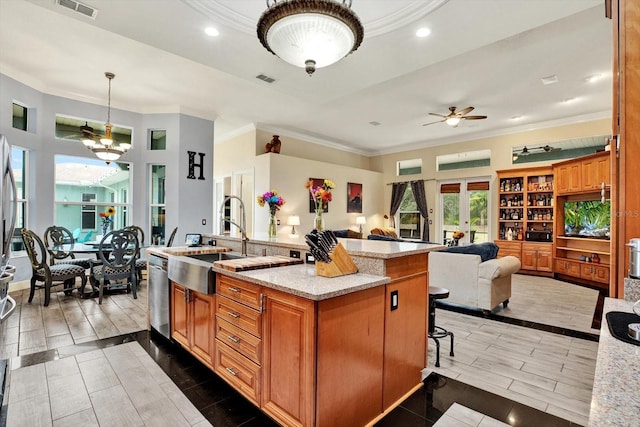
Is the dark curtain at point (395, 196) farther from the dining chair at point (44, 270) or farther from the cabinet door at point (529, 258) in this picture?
the dining chair at point (44, 270)

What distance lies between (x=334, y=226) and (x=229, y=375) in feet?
22.1

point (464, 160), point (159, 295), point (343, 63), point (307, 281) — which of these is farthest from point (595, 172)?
point (159, 295)

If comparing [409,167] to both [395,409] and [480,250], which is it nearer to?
[480,250]

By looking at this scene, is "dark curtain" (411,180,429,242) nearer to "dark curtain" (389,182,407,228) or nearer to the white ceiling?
"dark curtain" (389,182,407,228)

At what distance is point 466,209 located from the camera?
8477mm

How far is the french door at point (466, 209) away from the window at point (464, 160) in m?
0.41

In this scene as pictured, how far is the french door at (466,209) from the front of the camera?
814 cm

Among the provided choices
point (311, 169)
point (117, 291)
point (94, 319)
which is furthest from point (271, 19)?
point (311, 169)

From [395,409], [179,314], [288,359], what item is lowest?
[395,409]

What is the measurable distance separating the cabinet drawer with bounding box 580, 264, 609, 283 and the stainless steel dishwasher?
23.6ft

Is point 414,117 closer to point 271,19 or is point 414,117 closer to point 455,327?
point 455,327

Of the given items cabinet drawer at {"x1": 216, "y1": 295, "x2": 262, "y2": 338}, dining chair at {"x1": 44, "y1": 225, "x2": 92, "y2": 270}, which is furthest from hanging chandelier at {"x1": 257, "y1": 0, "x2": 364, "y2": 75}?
dining chair at {"x1": 44, "y1": 225, "x2": 92, "y2": 270}

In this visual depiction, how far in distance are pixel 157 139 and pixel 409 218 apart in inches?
283

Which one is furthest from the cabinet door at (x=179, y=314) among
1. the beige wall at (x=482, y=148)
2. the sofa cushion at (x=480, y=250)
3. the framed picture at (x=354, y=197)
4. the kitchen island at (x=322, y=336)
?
the beige wall at (x=482, y=148)
